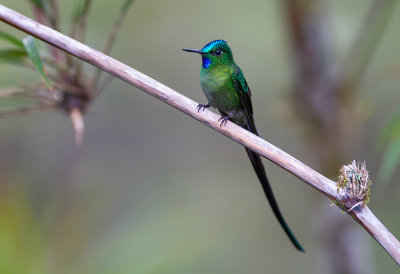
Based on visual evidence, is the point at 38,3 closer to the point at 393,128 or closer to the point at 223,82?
the point at 223,82

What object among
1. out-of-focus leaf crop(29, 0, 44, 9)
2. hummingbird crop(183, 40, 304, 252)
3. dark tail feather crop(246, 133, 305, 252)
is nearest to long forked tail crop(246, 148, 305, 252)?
dark tail feather crop(246, 133, 305, 252)

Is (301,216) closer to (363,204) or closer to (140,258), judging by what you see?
(140,258)

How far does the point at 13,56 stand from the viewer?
1.75 meters

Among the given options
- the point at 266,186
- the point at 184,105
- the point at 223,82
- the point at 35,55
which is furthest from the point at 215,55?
the point at 35,55

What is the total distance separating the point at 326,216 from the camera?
2.83 metres

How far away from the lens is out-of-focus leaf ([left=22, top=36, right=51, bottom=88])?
1.44 meters

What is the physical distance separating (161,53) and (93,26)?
144 cm

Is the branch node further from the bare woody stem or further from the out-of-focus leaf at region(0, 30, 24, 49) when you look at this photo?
the out-of-focus leaf at region(0, 30, 24, 49)

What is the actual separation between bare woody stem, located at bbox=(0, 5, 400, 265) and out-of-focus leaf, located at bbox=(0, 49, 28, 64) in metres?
0.30

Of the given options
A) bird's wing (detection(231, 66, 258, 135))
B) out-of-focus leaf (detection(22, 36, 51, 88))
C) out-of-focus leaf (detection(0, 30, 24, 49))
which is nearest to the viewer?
out-of-focus leaf (detection(22, 36, 51, 88))

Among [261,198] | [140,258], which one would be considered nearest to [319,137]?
[140,258]

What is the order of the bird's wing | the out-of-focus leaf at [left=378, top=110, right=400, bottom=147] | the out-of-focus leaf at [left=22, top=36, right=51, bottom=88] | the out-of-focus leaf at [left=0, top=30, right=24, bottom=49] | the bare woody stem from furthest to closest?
the bird's wing → the out-of-focus leaf at [left=378, top=110, right=400, bottom=147] → the out-of-focus leaf at [left=0, top=30, right=24, bottom=49] → the out-of-focus leaf at [left=22, top=36, right=51, bottom=88] → the bare woody stem

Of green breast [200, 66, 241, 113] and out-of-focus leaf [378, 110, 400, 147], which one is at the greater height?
green breast [200, 66, 241, 113]

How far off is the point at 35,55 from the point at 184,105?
0.46 metres
